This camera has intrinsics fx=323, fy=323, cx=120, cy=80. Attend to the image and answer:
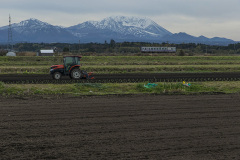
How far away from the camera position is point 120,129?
10570 millimetres

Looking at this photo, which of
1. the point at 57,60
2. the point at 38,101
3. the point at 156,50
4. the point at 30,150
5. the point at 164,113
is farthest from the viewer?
the point at 156,50

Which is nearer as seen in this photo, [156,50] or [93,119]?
[93,119]

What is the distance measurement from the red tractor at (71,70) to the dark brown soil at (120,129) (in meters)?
9.83

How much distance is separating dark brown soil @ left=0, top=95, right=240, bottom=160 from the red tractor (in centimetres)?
983

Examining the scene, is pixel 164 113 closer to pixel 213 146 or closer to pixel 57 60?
pixel 213 146

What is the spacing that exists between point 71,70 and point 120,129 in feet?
52.0

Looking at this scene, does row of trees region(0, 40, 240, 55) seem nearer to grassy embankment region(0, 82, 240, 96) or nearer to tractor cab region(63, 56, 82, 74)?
tractor cab region(63, 56, 82, 74)

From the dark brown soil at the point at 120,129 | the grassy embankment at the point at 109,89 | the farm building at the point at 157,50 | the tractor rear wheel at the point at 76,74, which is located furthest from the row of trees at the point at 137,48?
the dark brown soil at the point at 120,129

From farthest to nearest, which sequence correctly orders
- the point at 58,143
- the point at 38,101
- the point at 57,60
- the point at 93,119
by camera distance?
1. the point at 57,60
2. the point at 38,101
3. the point at 93,119
4. the point at 58,143

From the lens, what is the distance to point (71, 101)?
16.0 m

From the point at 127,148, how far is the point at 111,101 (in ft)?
23.7

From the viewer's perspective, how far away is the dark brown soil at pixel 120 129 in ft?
27.8

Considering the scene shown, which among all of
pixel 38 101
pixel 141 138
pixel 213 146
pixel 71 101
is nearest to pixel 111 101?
pixel 71 101

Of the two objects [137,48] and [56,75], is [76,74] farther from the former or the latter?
[137,48]
